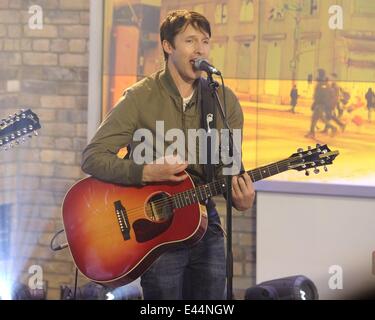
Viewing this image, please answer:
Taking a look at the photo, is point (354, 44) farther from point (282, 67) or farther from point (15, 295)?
point (15, 295)

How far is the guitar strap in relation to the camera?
11.6 feet

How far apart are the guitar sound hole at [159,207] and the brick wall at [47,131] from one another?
0.91 meters

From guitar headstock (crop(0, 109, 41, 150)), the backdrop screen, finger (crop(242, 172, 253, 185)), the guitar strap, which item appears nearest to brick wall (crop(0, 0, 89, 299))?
the backdrop screen

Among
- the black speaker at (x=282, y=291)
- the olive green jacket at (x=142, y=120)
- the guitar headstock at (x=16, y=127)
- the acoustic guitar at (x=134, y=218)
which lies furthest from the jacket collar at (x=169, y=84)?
the black speaker at (x=282, y=291)

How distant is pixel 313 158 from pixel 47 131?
1.75 metres

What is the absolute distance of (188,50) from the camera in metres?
3.62

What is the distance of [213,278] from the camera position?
3504mm

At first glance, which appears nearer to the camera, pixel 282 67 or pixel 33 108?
pixel 282 67

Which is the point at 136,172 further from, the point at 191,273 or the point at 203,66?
the point at 203,66

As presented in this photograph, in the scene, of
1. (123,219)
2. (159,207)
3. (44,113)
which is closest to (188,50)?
(159,207)

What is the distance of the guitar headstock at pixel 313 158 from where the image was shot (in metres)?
3.52

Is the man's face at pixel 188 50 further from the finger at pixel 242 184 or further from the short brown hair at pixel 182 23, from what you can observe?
the finger at pixel 242 184
